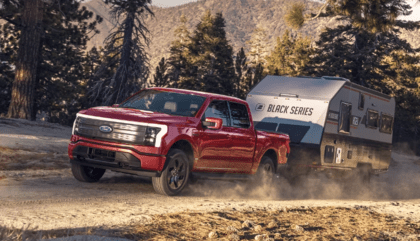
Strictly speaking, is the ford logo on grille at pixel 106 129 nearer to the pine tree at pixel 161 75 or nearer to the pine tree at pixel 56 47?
the pine tree at pixel 56 47

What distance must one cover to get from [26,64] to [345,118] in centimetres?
1427

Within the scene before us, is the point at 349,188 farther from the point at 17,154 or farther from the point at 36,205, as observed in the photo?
the point at 36,205

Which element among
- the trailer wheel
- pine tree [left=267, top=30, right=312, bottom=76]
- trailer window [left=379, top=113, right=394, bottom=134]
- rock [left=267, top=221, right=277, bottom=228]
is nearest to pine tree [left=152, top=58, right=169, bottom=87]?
pine tree [left=267, top=30, right=312, bottom=76]

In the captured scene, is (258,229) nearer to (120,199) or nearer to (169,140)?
(169,140)

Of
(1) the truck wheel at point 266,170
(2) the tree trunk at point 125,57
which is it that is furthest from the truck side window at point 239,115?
(2) the tree trunk at point 125,57

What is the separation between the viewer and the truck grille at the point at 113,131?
8625 mm

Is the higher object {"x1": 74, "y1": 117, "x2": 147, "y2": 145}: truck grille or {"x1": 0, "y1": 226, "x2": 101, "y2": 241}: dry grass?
{"x1": 74, "y1": 117, "x2": 147, "y2": 145}: truck grille

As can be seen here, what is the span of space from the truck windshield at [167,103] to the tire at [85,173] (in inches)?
53.9

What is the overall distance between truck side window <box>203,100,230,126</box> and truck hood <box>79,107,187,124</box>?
78cm

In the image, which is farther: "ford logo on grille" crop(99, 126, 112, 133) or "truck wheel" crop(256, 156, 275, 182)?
"truck wheel" crop(256, 156, 275, 182)

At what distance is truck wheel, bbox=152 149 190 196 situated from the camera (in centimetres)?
888

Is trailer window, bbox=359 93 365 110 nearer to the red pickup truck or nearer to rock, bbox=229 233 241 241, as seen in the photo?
the red pickup truck

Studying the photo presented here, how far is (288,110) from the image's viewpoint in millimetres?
14875

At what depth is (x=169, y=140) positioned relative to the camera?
8.73 meters
